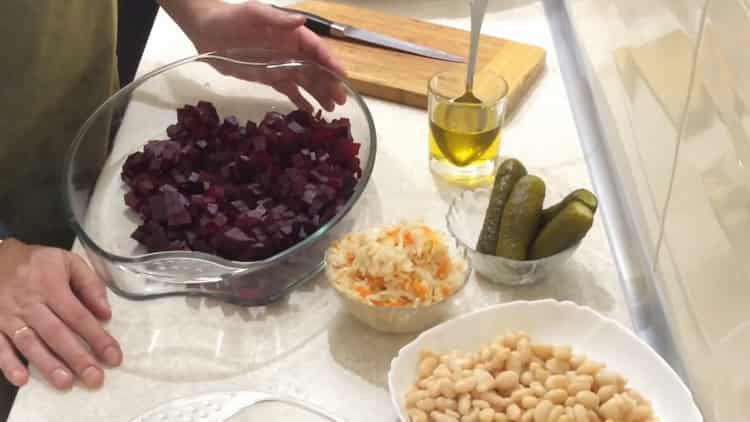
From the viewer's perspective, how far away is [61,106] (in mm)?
1104

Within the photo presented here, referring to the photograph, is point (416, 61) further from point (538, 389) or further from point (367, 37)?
point (538, 389)

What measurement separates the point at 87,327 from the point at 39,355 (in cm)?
5

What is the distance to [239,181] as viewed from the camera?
0.90 m

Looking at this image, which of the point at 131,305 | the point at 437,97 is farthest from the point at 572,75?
the point at 131,305

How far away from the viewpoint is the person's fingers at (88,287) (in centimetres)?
82

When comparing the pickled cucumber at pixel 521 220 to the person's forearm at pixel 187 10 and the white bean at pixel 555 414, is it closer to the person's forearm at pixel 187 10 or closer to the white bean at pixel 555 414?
the white bean at pixel 555 414

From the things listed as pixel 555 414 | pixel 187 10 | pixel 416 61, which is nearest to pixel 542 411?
pixel 555 414

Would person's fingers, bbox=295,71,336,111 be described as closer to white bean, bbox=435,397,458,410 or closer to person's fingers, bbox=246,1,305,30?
person's fingers, bbox=246,1,305,30

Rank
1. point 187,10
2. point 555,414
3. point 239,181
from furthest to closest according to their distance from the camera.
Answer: point 187,10, point 239,181, point 555,414

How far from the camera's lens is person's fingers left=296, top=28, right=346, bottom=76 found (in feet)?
3.33

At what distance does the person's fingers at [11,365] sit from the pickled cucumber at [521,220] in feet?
1.49

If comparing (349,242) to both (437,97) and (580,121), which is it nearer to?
(437,97)

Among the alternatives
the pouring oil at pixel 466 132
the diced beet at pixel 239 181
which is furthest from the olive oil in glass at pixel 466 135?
the diced beet at pixel 239 181

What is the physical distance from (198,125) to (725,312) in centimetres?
59
